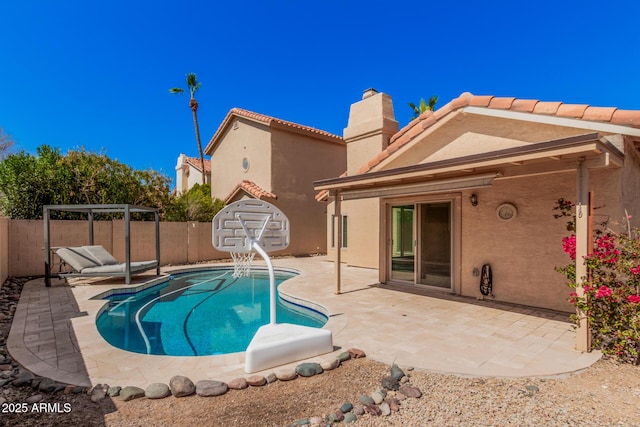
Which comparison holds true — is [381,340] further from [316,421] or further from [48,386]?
[48,386]

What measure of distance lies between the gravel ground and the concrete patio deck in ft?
1.31

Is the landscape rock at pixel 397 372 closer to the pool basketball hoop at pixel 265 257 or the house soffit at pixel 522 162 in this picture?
the pool basketball hoop at pixel 265 257

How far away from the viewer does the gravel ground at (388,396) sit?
404cm

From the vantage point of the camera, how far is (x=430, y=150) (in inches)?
447

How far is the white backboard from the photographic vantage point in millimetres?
6914

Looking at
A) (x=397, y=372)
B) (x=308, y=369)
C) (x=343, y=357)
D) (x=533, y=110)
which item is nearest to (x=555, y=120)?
(x=533, y=110)

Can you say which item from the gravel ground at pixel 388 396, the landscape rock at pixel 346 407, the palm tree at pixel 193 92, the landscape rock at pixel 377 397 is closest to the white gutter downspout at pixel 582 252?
the gravel ground at pixel 388 396

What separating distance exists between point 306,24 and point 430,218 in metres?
17.1

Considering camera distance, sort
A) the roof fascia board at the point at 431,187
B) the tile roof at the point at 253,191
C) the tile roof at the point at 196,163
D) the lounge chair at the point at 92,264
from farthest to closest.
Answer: the tile roof at the point at 196,163 → the tile roof at the point at 253,191 → the lounge chair at the point at 92,264 → the roof fascia board at the point at 431,187

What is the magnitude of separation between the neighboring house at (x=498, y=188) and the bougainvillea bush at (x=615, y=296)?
378mm

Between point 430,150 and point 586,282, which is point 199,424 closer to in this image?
point 586,282

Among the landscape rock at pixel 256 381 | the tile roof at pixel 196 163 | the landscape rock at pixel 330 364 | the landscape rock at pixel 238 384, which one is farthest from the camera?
the tile roof at pixel 196 163

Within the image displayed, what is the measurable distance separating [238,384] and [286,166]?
19.1 meters

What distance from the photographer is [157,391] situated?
4617 mm
